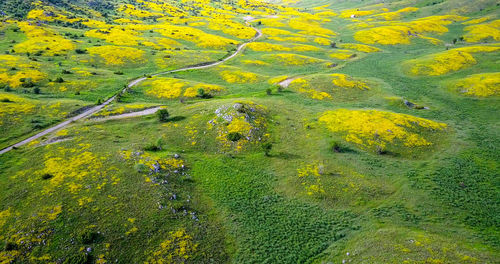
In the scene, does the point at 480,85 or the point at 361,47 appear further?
the point at 361,47

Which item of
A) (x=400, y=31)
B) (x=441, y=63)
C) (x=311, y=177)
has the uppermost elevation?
(x=400, y=31)

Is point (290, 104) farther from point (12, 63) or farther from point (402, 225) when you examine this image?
point (12, 63)

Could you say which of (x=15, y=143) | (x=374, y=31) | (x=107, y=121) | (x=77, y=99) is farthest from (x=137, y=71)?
(x=374, y=31)

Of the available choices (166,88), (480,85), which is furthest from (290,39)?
(166,88)

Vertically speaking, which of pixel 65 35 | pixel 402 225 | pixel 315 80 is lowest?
pixel 402 225

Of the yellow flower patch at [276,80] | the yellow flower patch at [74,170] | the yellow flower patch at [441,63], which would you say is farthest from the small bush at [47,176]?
the yellow flower patch at [441,63]

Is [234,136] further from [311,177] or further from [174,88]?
[174,88]

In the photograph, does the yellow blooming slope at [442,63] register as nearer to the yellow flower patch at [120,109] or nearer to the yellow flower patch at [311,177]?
the yellow flower patch at [311,177]
